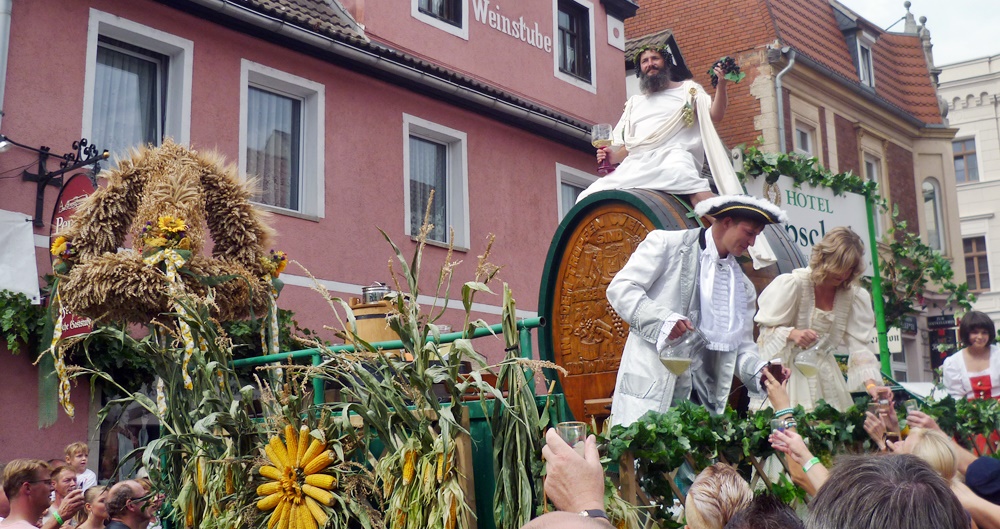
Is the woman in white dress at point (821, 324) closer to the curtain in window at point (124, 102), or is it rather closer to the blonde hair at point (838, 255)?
the blonde hair at point (838, 255)

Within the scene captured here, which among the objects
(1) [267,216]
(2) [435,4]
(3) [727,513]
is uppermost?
(2) [435,4]

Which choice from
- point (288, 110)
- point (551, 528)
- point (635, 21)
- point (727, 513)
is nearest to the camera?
point (551, 528)

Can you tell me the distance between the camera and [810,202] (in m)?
8.61

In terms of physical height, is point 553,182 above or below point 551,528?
above

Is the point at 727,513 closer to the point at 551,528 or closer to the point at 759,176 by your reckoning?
the point at 551,528

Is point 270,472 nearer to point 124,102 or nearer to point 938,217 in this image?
point 124,102

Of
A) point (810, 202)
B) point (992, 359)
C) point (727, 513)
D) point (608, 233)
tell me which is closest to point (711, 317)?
point (608, 233)

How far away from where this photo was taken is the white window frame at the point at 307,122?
11430mm

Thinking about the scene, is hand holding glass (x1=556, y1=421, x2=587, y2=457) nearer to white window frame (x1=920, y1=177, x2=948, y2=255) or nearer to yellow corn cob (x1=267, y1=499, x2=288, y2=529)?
yellow corn cob (x1=267, y1=499, x2=288, y2=529)

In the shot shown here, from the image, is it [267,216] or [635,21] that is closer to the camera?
[267,216]

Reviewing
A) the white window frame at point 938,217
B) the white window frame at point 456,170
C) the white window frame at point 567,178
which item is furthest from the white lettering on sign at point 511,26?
the white window frame at point 938,217

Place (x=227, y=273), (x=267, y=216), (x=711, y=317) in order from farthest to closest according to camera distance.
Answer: (x=267, y=216) < (x=227, y=273) < (x=711, y=317)

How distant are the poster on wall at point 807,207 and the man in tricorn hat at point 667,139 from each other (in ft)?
7.58

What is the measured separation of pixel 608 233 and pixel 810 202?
3483 millimetres
